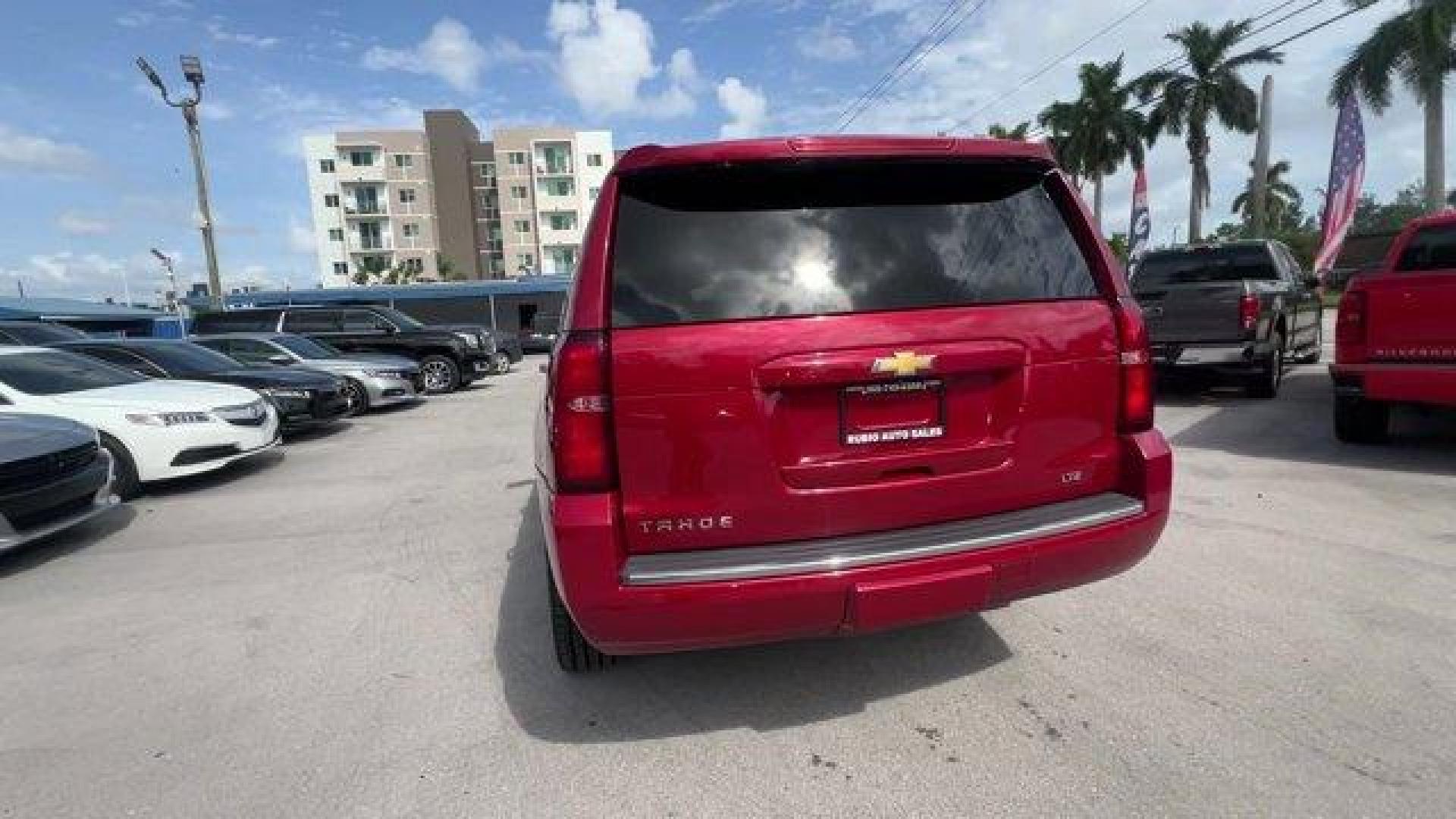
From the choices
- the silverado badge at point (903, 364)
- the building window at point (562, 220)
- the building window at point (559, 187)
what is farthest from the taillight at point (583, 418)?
the building window at point (559, 187)

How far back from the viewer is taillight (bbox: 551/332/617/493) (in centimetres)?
239

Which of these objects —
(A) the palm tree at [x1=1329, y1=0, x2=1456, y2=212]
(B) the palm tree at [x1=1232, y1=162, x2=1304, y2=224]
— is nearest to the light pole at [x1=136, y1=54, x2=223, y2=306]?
(A) the palm tree at [x1=1329, y1=0, x2=1456, y2=212]

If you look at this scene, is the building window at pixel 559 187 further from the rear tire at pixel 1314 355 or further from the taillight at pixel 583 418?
the taillight at pixel 583 418

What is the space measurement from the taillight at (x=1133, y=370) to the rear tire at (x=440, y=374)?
15453mm

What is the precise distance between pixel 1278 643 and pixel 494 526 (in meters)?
4.61

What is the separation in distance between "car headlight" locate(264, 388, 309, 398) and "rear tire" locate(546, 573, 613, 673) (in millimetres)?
8308

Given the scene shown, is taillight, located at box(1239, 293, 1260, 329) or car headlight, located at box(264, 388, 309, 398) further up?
taillight, located at box(1239, 293, 1260, 329)

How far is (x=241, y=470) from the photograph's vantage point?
8.34 m

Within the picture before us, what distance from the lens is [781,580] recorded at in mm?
2381

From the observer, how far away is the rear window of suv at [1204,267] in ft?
32.5

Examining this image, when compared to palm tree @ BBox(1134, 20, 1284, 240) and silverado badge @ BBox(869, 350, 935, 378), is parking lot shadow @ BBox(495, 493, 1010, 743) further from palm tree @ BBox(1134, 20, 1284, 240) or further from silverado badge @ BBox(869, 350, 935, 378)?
palm tree @ BBox(1134, 20, 1284, 240)

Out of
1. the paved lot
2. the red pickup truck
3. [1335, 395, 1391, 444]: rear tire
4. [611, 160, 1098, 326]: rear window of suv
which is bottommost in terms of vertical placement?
the paved lot

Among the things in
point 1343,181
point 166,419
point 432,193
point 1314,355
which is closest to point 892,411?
point 166,419

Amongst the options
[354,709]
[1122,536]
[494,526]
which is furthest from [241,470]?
[1122,536]
